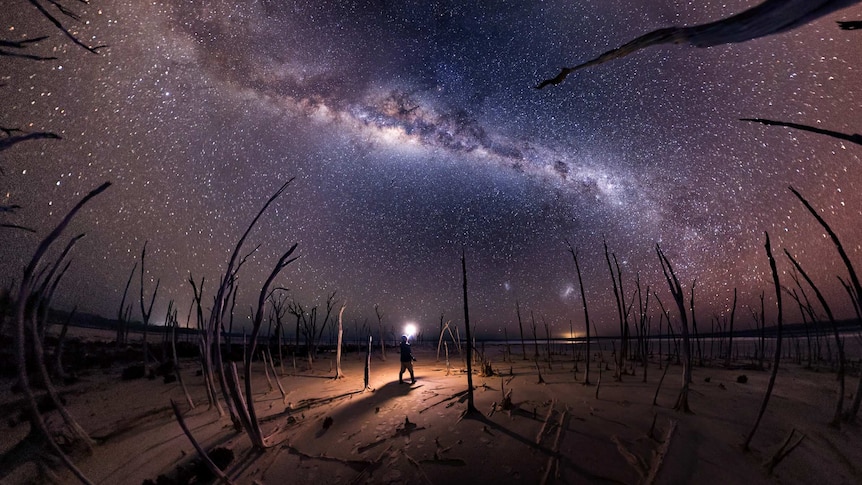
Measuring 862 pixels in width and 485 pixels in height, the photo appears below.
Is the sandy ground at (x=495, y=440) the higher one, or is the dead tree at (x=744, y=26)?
the dead tree at (x=744, y=26)

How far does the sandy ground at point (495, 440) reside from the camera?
550 cm

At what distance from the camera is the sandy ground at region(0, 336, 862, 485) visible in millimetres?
5504

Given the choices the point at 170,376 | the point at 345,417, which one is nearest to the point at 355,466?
the point at 345,417

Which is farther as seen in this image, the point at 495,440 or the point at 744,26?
the point at 495,440

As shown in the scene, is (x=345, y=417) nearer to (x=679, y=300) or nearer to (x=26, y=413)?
(x=679, y=300)

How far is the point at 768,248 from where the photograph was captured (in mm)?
5684

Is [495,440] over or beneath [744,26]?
beneath

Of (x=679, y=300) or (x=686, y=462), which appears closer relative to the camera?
(x=686, y=462)

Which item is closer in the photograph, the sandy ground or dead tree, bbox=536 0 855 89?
dead tree, bbox=536 0 855 89

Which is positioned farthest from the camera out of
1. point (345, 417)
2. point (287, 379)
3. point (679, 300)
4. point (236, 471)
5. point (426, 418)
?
point (287, 379)

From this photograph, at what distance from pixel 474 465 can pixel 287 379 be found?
540 inches

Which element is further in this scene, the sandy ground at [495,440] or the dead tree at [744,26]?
the sandy ground at [495,440]

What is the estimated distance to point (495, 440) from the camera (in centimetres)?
650

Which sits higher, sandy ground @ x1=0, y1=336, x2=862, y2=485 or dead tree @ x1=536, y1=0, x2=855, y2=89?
dead tree @ x1=536, y1=0, x2=855, y2=89
